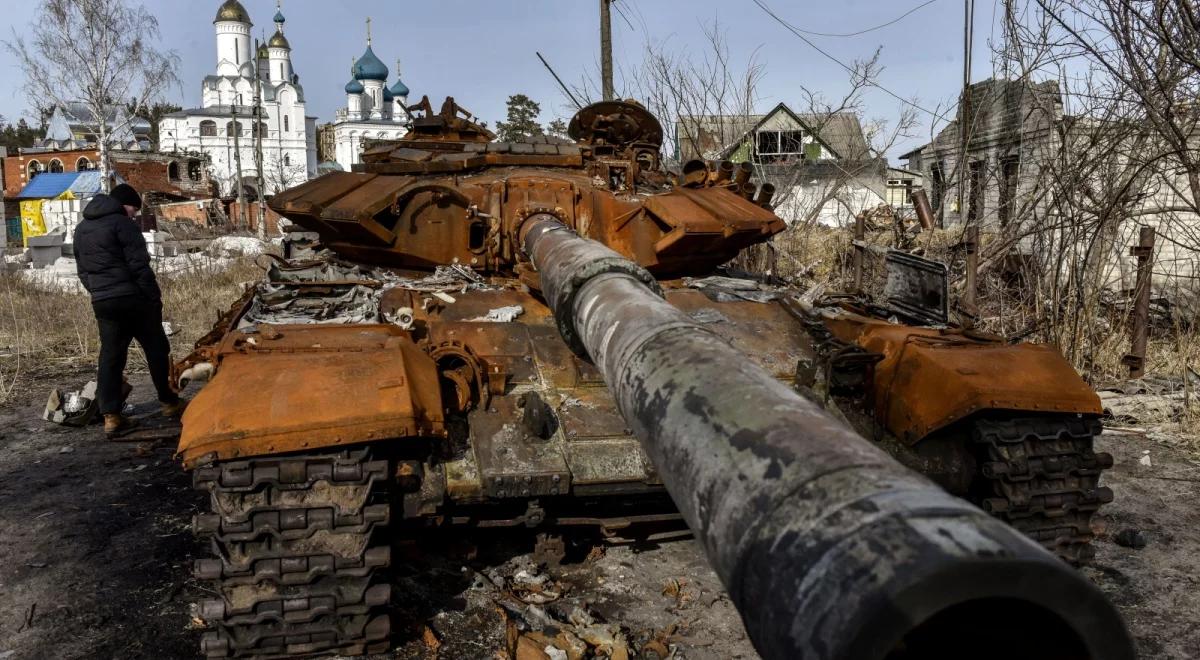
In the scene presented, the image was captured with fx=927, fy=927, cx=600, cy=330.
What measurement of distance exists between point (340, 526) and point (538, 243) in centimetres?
169

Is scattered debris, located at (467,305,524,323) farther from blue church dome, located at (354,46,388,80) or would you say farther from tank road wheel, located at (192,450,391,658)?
blue church dome, located at (354,46,388,80)

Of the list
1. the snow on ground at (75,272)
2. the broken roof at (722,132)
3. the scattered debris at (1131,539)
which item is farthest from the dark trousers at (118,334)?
the snow on ground at (75,272)

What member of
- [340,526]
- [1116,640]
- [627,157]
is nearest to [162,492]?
[340,526]

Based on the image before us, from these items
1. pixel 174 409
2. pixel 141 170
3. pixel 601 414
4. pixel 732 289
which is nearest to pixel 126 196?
pixel 174 409

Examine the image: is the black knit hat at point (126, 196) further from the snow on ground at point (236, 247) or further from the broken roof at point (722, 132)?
the snow on ground at point (236, 247)

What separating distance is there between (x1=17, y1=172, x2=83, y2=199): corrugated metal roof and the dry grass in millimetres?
33593

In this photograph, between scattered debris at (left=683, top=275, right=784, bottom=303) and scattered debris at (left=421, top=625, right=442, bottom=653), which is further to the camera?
scattered debris at (left=683, top=275, right=784, bottom=303)

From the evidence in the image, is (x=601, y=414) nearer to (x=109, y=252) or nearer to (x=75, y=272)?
(x=109, y=252)

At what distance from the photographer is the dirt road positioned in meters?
4.30

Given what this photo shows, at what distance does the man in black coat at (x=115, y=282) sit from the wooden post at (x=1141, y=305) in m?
8.93

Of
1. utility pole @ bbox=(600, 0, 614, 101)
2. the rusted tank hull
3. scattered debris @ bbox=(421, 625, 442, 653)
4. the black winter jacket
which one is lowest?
scattered debris @ bbox=(421, 625, 442, 653)

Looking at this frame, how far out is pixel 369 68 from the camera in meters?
70.8

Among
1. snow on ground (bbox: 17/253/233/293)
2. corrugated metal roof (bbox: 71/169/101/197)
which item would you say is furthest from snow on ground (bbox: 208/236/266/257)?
corrugated metal roof (bbox: 71/169/101/197)

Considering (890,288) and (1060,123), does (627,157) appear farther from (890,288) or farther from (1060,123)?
(1060,123)
